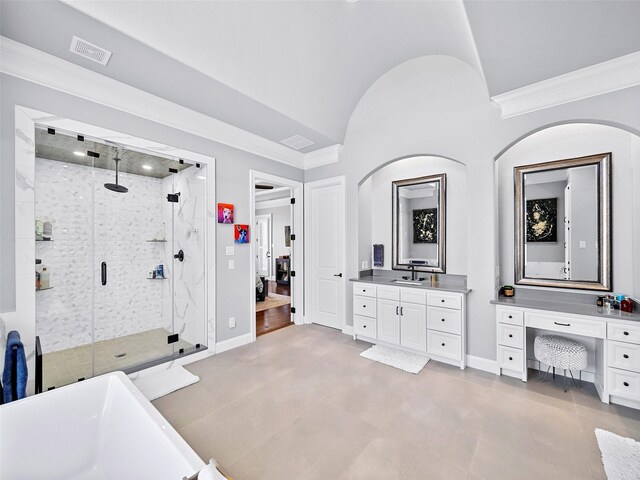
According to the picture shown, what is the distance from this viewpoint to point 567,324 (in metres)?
2.62

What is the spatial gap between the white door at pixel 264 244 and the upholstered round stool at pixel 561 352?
8105 mm

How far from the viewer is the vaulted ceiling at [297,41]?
2.05 m

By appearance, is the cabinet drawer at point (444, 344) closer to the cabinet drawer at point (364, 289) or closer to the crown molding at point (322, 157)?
the cabinet drawer at point (364, 289)

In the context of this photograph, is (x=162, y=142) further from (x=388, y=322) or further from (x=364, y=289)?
(x=388, y=322)

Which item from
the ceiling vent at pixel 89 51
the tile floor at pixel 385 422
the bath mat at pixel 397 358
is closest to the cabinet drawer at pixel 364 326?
the bath mat at pixel 397 358

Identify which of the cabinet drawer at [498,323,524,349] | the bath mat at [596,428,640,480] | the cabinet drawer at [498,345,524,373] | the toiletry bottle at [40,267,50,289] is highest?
the toiletry bottle at [40,267,50,289]

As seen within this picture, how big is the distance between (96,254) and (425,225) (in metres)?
4.45

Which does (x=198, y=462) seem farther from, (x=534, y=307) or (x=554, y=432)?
(x=534, y=307)

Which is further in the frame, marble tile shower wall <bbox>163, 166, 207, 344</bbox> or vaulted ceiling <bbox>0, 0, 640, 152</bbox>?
marble tile shower wall <bbox>163, 166, 207, 344</bbox>

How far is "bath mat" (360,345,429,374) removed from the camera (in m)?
3.23

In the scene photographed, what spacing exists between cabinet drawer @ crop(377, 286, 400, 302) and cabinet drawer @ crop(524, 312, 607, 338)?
1.38 m

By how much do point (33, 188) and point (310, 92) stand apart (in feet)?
9.67

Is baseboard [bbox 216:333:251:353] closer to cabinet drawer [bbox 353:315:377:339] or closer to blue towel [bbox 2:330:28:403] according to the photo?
cabinet drawer [bbox 353:315:377:339]

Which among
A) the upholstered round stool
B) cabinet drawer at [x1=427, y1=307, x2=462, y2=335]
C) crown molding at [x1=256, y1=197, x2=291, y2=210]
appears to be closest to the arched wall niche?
cabinet drawer at [x1=427, y1=307, x2=462, y2=335]
